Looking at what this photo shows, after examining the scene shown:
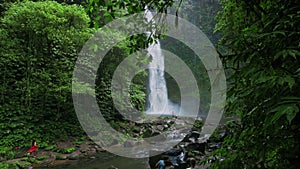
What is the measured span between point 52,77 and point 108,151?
16.4 feet

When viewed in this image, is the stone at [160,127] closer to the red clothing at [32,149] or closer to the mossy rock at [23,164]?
the red clothing at [32,149]

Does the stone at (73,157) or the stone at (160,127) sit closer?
the stone at (73,157)

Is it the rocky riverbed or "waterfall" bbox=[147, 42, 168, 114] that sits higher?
"waterfall" bbox=[147, 42, 168, 114]

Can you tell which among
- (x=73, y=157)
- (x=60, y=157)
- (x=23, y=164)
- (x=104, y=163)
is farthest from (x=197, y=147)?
(x=23, y=164)

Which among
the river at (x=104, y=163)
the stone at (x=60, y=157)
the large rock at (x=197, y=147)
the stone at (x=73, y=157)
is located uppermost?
the large rock at (x=197, y=147)

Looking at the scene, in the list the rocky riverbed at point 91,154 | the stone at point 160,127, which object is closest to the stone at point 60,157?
the rocky riverbed at point 91,154

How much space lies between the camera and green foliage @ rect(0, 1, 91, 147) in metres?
10.4

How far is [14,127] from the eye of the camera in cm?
1063

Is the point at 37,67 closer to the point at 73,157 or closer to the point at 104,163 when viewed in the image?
the point at 73,157

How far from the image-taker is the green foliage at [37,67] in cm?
1043

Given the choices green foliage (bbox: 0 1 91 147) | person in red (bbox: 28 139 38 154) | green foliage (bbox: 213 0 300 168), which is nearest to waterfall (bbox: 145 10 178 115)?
green foliage (bbox: 0 1 91 147)

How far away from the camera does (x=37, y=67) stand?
1191cm

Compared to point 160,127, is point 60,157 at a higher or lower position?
lower

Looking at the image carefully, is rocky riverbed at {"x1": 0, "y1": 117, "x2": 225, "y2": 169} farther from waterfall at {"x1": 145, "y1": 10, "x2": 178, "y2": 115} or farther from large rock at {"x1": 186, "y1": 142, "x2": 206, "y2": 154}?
waterfall at {"x1": 145, "y1": 10, "x2": 178, "y2": 115}
